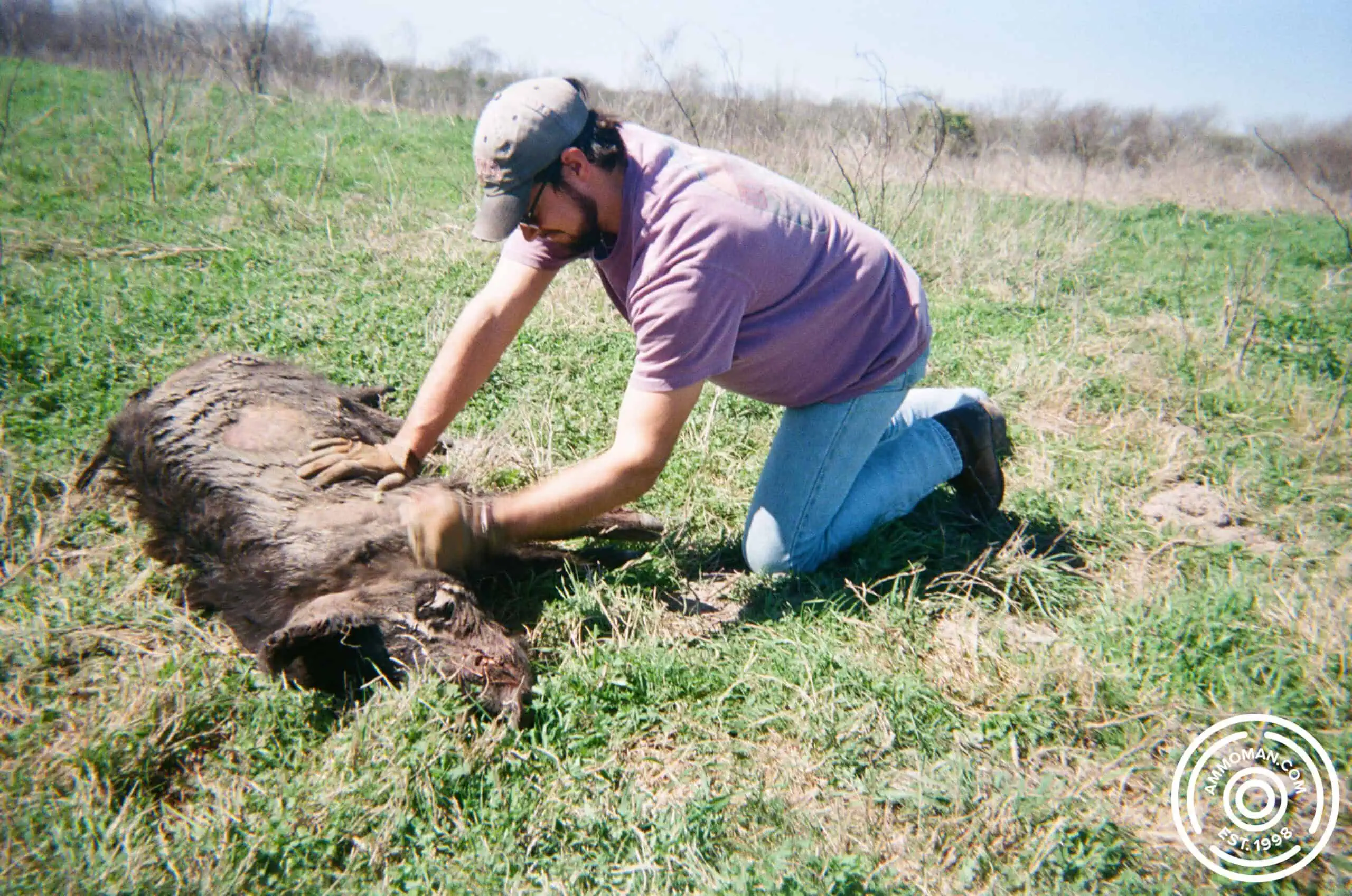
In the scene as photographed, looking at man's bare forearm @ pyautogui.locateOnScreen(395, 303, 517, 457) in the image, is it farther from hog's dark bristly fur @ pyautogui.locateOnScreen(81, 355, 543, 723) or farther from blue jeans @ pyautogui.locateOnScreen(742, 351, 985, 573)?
blue jeans @ pyautogui.locateOnScreen(742, 351, 985, 573)

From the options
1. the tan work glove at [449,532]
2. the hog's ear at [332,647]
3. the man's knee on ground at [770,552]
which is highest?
the tan work glove at [449,532]

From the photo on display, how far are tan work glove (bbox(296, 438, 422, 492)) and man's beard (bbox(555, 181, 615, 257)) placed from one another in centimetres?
99

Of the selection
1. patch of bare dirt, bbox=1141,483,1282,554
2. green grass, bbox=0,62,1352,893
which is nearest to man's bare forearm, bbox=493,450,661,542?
green grass, bbox=0,62,1352,893

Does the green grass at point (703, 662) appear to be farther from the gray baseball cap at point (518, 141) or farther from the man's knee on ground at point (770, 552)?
the gray baseball cap at point (518, 141)

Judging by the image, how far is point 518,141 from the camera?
2047mm

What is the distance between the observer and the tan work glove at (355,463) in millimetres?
2451

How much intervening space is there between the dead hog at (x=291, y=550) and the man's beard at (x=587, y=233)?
100cm

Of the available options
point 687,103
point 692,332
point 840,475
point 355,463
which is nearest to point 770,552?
point 840,475

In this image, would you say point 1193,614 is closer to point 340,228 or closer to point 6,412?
point 6,412

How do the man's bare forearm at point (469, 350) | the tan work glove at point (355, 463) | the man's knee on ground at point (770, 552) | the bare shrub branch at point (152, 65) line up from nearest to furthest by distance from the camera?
the tan work glove at point (355, 463)
the man's bare forearm at point (469, 350)
the man's knee on ground at point (770, 552)
the bare shrub branch at point (152, 65)

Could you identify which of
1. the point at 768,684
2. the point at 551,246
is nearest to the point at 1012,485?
the point at 768,684

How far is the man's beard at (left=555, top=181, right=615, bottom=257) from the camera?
2201mm

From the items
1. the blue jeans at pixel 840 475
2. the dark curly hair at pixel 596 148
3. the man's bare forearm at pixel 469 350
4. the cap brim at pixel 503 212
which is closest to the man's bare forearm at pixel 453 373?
the man's bare forearm at pixel 469 350

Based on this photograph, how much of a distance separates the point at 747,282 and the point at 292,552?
5.37 ft
